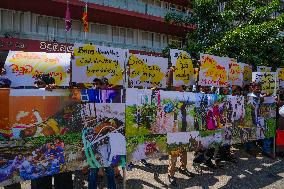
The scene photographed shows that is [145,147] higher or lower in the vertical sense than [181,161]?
higher

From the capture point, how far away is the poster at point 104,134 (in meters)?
5.89

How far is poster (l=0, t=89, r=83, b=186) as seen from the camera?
16.8ft

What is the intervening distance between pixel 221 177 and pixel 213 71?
2454 mm

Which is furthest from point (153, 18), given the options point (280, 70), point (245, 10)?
point (280, 70)

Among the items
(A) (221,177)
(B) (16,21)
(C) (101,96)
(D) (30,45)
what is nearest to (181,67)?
(A) (221,177)

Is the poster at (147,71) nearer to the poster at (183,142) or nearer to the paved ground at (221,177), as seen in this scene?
the poster at (183,142)

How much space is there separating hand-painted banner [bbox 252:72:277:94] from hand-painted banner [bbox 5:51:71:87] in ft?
19.2

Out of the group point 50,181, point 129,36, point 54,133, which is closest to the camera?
point 54,133

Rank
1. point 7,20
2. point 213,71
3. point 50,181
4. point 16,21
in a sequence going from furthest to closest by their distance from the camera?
point 16,21 < point 7,20 < point 213,71 < point 50,181

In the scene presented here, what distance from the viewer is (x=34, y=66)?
7.10m

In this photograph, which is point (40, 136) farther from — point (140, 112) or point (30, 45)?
point (30, 45)

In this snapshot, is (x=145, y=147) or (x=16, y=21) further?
(x=16, y=21)

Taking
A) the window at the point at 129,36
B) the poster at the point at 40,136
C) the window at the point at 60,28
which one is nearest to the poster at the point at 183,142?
the poster at the point at 40,136

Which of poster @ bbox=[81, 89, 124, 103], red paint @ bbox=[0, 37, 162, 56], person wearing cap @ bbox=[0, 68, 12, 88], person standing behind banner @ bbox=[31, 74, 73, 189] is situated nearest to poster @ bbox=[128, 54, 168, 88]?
poster @ bbox=[81, 89, 124, 103]
